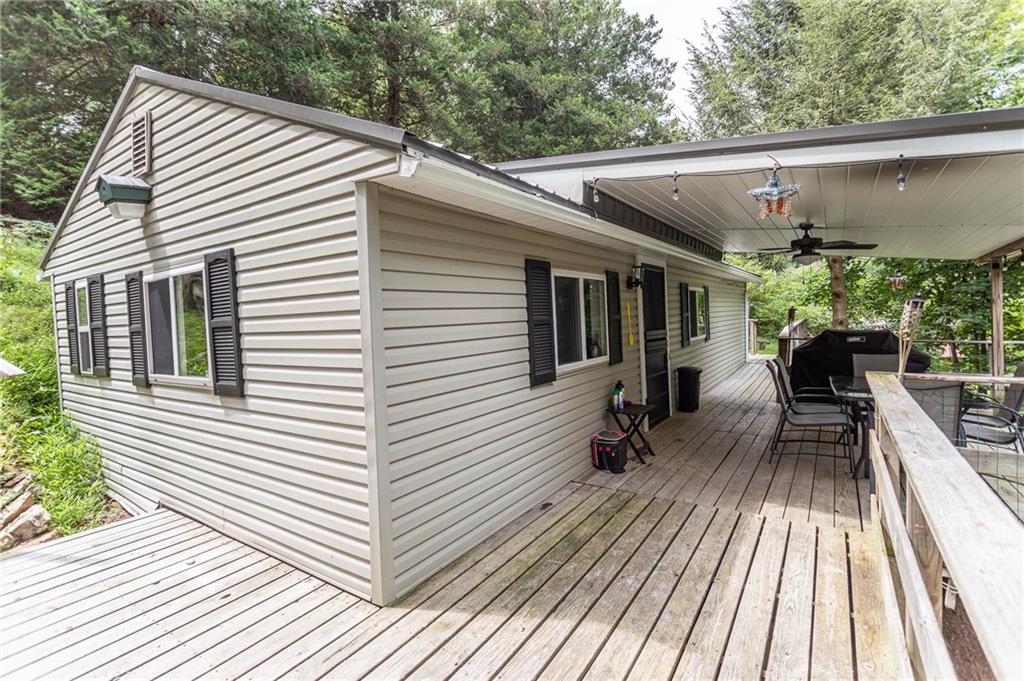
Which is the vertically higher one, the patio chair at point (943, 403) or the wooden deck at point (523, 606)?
the patio chair at point (943, 403)

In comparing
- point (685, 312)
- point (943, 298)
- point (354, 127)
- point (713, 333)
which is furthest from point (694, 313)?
point (354, 127)

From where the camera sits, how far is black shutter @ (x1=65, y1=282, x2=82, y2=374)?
561cm

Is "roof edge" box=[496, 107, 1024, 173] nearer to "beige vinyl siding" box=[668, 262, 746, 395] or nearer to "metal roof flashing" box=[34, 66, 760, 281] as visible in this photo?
"metal roof flashing" box=[34, 66, 760, 281]

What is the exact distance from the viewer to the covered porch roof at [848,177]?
9.59 ft

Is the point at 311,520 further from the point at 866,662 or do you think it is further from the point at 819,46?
the point at 819,46

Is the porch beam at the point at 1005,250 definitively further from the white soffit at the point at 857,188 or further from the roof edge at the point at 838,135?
the roof edge at the point at 838,135

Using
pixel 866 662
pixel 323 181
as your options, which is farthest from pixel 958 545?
pixel 323 181

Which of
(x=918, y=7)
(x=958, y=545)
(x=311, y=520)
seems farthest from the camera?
(x=918, y=7)

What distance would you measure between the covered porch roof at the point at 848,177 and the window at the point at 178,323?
3279mm

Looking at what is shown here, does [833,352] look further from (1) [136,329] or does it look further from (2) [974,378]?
(1) [136,329]

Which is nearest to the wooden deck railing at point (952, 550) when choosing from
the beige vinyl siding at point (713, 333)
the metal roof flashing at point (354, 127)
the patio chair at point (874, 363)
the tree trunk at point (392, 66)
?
the metal roof flashing at point (354, 127)

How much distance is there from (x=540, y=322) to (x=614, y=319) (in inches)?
62.6

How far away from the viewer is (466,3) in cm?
1213

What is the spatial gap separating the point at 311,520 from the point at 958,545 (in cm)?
304
